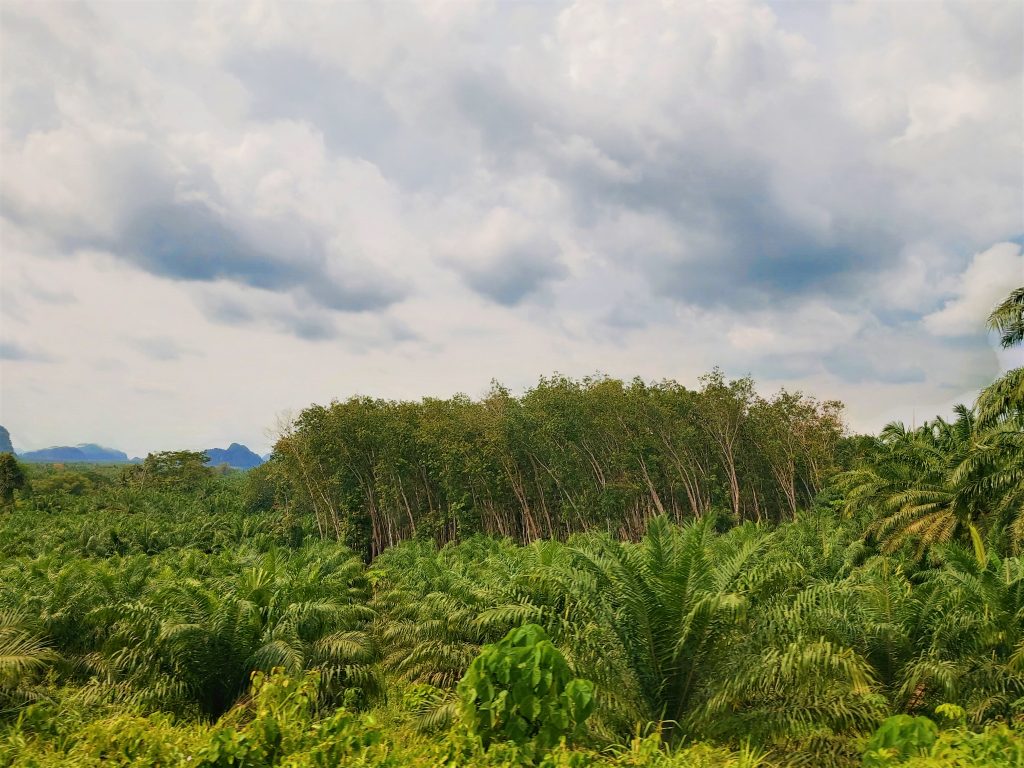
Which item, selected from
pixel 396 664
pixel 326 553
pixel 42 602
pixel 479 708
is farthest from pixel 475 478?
pixel 479 708

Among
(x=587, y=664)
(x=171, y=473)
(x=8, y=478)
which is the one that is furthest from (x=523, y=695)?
(x=171, y=473)

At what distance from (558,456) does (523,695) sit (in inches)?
1243

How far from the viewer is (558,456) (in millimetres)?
35750

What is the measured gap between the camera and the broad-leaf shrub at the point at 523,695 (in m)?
4.33

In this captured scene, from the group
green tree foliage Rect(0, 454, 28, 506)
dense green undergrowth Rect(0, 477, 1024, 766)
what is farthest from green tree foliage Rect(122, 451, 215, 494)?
dense green undergrowth Rect(0, 477, 1024, 766)

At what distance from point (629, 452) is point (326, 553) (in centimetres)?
1881

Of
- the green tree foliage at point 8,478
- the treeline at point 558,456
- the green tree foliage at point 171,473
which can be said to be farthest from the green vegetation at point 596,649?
the green tree foliage at point 171,473

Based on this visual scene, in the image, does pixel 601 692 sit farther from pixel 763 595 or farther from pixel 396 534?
pixel 396 534

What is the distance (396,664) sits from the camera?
12258 millimetres

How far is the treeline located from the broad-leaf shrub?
28972mm

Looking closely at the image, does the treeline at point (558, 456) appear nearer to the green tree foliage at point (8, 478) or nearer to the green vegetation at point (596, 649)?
the green vegetation at point (596, 649)

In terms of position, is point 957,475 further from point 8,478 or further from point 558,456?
point 8,478

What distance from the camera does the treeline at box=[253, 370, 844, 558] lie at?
1367 inches

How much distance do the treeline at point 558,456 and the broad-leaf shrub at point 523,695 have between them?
29.0 meters
